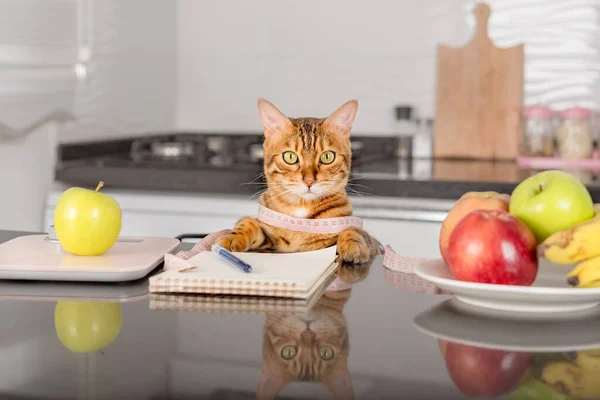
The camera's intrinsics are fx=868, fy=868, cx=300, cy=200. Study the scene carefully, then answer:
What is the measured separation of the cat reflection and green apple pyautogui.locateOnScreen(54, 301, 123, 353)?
0.16 meters

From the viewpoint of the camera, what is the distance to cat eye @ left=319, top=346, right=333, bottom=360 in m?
0.81

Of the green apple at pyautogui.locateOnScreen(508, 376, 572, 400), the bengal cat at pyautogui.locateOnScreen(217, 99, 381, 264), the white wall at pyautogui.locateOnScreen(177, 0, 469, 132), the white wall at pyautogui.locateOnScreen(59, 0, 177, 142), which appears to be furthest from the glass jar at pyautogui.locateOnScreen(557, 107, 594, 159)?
the green apple at pyautogui.locateOnScreen(508, 376, 572, 400)

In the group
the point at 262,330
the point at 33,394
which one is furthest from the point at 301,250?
the point at 33,394

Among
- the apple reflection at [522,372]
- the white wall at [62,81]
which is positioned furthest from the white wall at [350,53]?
the apple reflection at [522,372]

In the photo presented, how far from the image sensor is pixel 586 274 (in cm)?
95

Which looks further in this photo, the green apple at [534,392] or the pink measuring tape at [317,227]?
the pink measuring tape at [317,227]

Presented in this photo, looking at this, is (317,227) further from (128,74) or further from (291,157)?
(128,74)

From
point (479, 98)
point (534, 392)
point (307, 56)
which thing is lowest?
point (534, 392)

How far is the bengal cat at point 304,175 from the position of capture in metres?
1.34

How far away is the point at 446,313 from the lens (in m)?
1.00

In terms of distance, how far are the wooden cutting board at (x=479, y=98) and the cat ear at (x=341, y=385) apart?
107 inches

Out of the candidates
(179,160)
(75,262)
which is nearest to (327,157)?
(75,262)

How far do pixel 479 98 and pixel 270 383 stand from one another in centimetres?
281

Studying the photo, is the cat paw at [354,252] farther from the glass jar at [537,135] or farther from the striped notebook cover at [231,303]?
the glass jar at [537,135]
